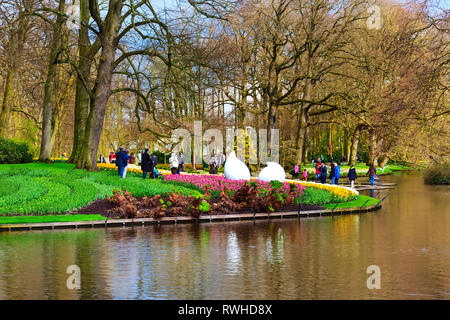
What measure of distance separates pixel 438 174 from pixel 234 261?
3753 centimetres

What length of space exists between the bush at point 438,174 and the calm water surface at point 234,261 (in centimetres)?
2795

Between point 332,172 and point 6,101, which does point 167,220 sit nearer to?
point 332,172

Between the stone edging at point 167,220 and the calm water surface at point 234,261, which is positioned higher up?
the stone edging at point 167,220

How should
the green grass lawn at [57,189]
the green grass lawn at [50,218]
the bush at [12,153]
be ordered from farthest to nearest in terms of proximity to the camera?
the bush at [12,153], the green grass lawn at [57,189], the green grass lawn at [50,218]

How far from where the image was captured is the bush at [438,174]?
4612cm

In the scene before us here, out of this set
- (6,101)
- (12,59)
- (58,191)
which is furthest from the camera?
(6,101)

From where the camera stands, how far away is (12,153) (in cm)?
3844

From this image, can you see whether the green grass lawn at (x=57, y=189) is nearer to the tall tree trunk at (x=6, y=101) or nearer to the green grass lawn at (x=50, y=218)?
the green grass lawn at (x=50, y=218)

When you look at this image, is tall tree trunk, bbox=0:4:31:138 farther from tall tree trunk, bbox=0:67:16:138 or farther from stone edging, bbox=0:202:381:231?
stone edging, bbox=0:202:381:231

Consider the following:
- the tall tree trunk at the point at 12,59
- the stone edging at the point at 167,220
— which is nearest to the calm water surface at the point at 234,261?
the stone edging at the point at 167,220

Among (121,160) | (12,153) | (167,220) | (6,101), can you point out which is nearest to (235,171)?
(121,160)

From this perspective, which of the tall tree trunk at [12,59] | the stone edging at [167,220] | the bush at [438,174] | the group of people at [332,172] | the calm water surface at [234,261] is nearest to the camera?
the calm water surface at [234,261]

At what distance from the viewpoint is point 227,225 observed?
19.5m

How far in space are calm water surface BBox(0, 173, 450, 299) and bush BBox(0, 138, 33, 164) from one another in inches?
862
